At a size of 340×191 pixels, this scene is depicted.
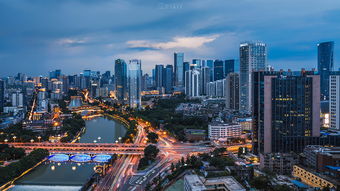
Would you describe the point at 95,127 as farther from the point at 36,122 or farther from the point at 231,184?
the point at 231,184

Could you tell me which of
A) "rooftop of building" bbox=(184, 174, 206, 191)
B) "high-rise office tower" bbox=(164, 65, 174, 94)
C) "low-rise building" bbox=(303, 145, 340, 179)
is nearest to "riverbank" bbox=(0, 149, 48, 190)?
"rooftop of building" bbox=(184, 174, 206, 191)

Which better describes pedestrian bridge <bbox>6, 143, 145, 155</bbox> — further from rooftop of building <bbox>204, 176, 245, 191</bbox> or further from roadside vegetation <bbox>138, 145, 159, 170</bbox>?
rooftop of building <bbox>204, 176, 245, 191</bbox>

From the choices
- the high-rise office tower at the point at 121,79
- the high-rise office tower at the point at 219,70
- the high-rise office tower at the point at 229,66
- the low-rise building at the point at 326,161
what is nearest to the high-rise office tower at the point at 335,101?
the low-rise building at the point at 326,161

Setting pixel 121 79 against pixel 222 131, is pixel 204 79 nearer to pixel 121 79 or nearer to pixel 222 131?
pixel 121 79

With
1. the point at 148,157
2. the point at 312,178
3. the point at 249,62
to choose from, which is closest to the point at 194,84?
the point at 249,62

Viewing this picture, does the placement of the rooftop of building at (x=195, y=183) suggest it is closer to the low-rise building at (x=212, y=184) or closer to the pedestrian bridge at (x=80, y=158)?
the low-rise building at (x=212, y=184)

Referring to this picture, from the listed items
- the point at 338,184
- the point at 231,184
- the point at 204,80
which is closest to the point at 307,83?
the point at 338,184
